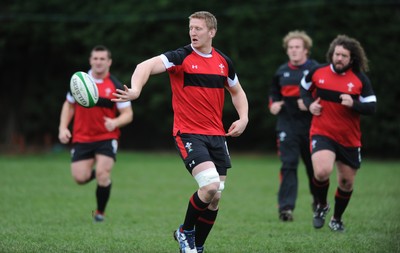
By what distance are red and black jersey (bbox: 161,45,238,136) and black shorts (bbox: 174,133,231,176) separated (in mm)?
57

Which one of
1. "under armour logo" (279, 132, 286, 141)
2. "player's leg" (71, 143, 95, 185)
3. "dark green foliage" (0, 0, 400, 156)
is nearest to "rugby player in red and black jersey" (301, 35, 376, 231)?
"under armour logo" (279, 132, 286, 141)

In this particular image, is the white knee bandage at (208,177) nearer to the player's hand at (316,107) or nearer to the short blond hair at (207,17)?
the short blond hair at (207,17)

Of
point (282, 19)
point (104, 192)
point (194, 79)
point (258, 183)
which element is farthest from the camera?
point (282, 19)

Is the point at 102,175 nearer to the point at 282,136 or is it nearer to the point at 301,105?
the point at 282,136

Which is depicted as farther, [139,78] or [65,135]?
[65,135]

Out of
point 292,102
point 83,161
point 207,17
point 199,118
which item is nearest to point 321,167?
point 292,102

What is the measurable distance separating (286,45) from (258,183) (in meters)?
5.07

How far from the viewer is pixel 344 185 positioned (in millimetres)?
7918

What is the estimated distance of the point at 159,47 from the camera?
2112 centimetres

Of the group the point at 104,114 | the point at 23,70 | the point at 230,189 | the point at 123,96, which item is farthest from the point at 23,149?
the point at 123,96

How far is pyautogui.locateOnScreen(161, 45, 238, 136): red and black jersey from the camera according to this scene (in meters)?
6.16

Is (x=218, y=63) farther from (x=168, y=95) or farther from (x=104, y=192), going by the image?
(x=168, y=95)

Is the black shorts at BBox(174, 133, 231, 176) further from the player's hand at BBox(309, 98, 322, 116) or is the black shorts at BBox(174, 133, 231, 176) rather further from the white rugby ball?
the player's hand at BBox(309, 98, 322, 116)

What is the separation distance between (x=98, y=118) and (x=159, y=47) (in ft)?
40.6
